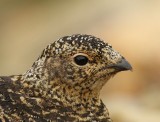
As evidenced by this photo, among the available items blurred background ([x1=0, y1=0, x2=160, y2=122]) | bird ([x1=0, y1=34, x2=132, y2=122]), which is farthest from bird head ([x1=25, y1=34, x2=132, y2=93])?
blurred background ([x1=0, y1=0, x2=160, y2=122])

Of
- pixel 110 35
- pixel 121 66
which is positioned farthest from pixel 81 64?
pixel 110 35

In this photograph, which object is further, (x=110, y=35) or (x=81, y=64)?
(x=110, y=35)

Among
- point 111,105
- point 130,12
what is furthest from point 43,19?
point 111,105

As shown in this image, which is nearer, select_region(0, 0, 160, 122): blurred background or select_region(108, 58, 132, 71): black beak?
select_region(108, 58, 132, 71): black beak

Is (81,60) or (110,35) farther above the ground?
(110,35)

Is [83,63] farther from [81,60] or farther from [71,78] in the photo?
[71,78]

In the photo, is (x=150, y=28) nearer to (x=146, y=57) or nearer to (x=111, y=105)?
(x=146, y=57)

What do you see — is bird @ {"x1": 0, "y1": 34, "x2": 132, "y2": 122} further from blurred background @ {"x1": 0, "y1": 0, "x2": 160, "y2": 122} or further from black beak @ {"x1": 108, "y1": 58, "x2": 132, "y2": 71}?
blurred background @ {"x1": 0, "y1": 0, "x2": 160, "y2": 122}

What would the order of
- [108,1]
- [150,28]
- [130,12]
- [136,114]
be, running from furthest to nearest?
[108,1], [130,12], [150,28], [136,114]
